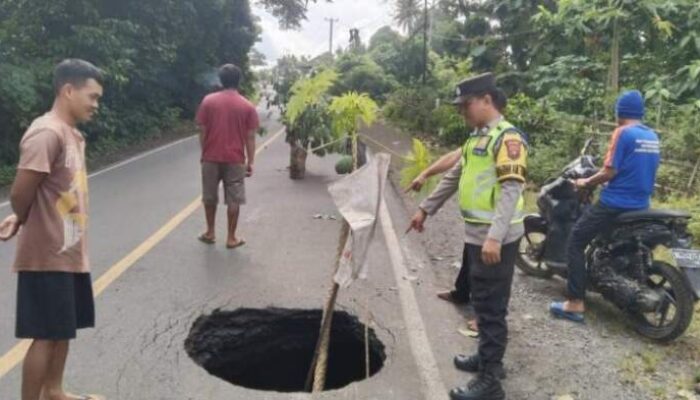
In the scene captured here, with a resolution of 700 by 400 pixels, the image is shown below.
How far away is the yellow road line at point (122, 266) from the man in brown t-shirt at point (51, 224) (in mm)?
933

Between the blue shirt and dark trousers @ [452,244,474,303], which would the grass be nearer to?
dark trousers @ [452,244,474,303]

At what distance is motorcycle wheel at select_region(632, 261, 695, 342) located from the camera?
4453 millimetres

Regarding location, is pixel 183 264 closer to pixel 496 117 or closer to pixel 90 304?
pixel 90 304

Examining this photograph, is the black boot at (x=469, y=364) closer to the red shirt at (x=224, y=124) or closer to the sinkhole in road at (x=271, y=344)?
the sinkhole in road at (x=271, y=344)

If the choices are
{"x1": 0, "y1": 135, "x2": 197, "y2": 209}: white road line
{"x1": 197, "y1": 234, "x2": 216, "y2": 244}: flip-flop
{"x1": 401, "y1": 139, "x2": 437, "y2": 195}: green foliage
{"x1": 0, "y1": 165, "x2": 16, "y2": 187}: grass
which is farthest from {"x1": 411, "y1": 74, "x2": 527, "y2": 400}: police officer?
{"x1": 0, "y1": 165, "x2": 16, "y2": 187}: grass

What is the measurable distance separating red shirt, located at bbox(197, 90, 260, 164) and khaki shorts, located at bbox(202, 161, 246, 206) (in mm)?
82

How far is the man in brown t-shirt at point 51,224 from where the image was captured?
3074 millimetres

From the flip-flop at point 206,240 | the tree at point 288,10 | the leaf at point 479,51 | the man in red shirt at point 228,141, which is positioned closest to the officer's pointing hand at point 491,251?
the man in red shirt at point 228,141

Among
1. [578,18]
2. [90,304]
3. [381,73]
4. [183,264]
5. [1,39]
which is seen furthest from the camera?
[381,73]

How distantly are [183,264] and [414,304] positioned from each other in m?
2.40

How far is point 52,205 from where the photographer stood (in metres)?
3.14

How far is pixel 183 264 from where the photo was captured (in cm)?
622

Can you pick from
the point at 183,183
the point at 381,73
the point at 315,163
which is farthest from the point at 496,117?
the point at 381,73

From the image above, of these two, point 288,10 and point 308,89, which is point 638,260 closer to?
point 308,89
